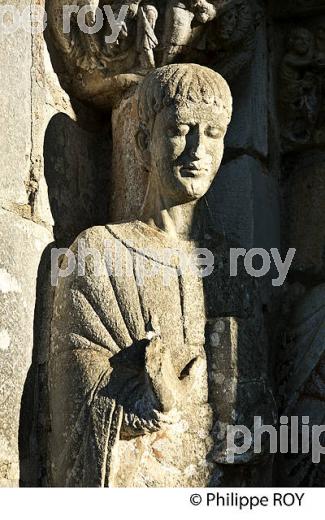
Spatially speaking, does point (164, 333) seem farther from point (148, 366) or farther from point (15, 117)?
point (15, 117)

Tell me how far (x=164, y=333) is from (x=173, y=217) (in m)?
0.40

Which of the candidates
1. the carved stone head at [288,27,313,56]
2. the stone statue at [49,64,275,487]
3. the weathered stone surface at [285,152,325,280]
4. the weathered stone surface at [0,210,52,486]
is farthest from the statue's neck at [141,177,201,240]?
the carved stone head at [288,27,313,56]

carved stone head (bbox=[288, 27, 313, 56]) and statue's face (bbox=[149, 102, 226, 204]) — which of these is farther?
carved stone head (bbox=[288, 27, 313, 56])

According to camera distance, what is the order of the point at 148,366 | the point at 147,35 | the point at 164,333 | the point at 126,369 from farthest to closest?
the point at 147,35 → the point at 164,333 → the point at 126,369 → the point at 148,366

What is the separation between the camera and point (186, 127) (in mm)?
5289

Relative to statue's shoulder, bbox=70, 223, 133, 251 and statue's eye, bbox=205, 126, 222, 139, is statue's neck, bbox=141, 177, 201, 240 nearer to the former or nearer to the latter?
statue's shoulder, bbox=70, 223, 133, 251

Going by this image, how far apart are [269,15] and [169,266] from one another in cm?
119

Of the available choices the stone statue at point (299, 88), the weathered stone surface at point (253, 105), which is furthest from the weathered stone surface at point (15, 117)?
the stone statue at point (299, 88)

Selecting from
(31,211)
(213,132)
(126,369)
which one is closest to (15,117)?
(31,211)

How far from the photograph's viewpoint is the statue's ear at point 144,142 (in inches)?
214

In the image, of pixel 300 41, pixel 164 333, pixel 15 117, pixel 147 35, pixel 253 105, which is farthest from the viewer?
pixel 300 41

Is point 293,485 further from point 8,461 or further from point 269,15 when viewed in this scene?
point 269,15

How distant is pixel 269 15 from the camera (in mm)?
6027

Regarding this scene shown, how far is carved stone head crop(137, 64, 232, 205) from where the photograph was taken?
5.29 m
